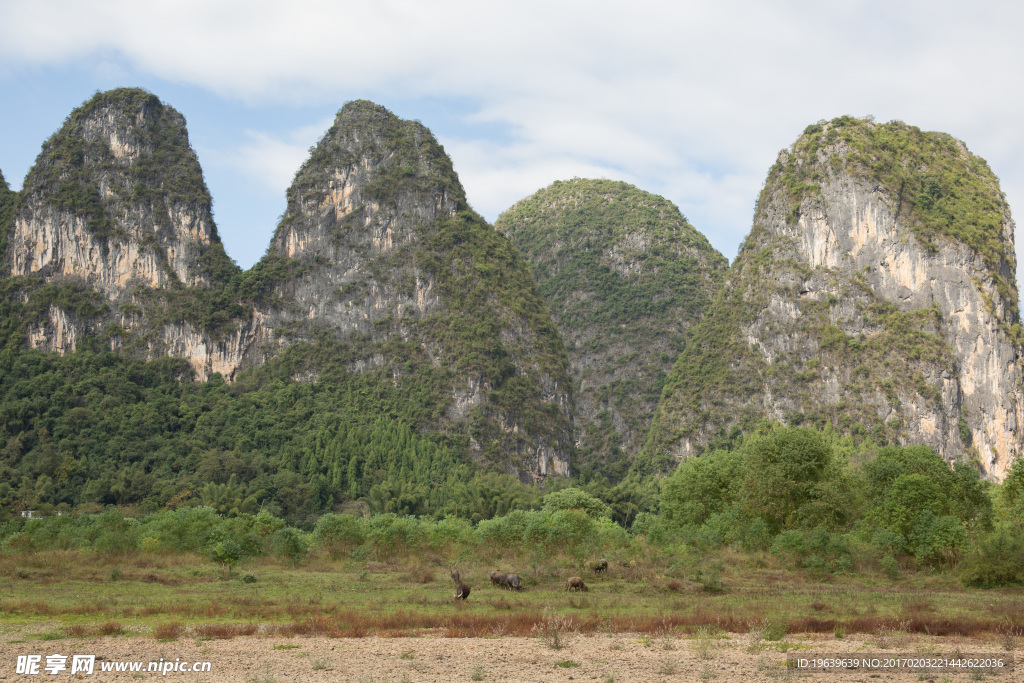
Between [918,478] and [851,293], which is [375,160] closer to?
[851,293]

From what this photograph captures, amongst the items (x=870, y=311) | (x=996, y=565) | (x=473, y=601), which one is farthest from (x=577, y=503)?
(x=870, y=311)

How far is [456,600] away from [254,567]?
14274mm

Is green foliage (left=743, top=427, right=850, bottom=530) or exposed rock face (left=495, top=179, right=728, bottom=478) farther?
exposed rock face (left=495, top=179, right=728, bottom=478)

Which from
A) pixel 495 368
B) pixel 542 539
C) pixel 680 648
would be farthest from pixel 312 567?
pixel 495 368

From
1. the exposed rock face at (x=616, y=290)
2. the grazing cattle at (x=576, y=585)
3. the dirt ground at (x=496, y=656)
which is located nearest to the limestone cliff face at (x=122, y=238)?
the exposed rock face at (x=616, y=290)

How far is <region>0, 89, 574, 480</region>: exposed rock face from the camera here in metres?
91.7

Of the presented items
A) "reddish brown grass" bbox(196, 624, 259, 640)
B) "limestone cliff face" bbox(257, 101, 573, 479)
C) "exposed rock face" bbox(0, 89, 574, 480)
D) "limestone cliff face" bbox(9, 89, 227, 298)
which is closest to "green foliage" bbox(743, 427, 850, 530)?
"reddish brown grass" bbox(196, 624, 259, 640)

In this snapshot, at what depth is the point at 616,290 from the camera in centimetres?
14075

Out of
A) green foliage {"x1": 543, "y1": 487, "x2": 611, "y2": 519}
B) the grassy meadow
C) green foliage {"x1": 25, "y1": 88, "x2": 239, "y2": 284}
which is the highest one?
green foliage {"x1": 25, "y1": 88, "x2": 239, "y2": 284}

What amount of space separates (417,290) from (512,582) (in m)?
76.8

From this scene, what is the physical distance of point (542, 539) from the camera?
29734mm

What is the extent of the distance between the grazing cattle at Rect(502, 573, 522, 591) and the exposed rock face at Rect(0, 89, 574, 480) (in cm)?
6468

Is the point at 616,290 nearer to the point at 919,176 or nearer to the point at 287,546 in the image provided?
the point at 919,176

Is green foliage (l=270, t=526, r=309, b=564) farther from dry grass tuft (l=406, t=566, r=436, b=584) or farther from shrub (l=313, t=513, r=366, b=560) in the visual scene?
dry grass tuft (l=406, t=566, r=436, b=584)
